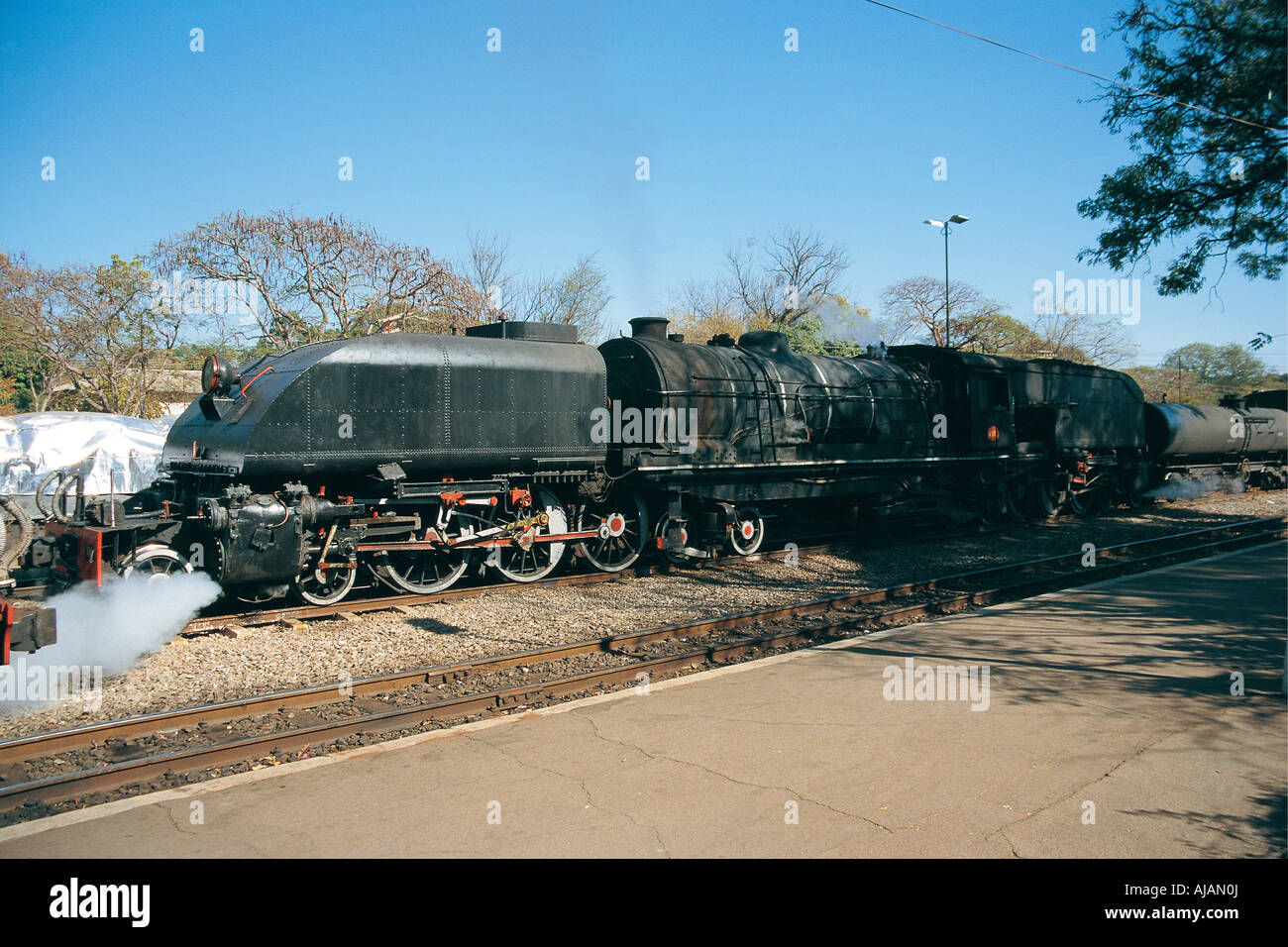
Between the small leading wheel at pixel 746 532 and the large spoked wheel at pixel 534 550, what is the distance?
3113 mm

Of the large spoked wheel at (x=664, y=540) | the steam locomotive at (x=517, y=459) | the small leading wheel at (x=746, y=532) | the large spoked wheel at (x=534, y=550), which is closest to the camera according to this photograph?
the steam locomotive at (x=517, y=459)

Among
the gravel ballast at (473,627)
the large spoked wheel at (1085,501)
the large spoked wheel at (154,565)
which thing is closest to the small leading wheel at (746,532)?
the gravel ballast at (473,627)

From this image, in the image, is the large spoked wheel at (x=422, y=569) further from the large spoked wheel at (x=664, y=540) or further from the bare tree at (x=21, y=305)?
the bare tree at (x=21, y=305)

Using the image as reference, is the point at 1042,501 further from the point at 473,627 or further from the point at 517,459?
the point at 473,627

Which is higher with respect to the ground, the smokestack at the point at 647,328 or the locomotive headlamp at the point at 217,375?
the smokestack at the point at 647,328

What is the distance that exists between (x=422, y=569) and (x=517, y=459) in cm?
185

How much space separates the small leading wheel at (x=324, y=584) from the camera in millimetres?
9039

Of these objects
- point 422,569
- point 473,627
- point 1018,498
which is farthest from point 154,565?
point 1018,498

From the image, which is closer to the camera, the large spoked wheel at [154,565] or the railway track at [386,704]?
the railway track at [386,704]

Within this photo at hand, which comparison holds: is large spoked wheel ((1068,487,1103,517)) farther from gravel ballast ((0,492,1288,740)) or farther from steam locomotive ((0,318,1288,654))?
gravel ballast ((0,492,1288,740))

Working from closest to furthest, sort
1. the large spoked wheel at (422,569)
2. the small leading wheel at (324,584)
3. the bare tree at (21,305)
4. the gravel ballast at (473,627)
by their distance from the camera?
the gravel ballast at (473,627) → the small leading wheel at (324,584) → the large spoked wheel at (422,569) → the bare tree at (21,305)

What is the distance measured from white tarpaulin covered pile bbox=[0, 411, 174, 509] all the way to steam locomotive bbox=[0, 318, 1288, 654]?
852 cm

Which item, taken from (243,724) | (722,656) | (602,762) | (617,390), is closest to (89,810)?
(243,724)
